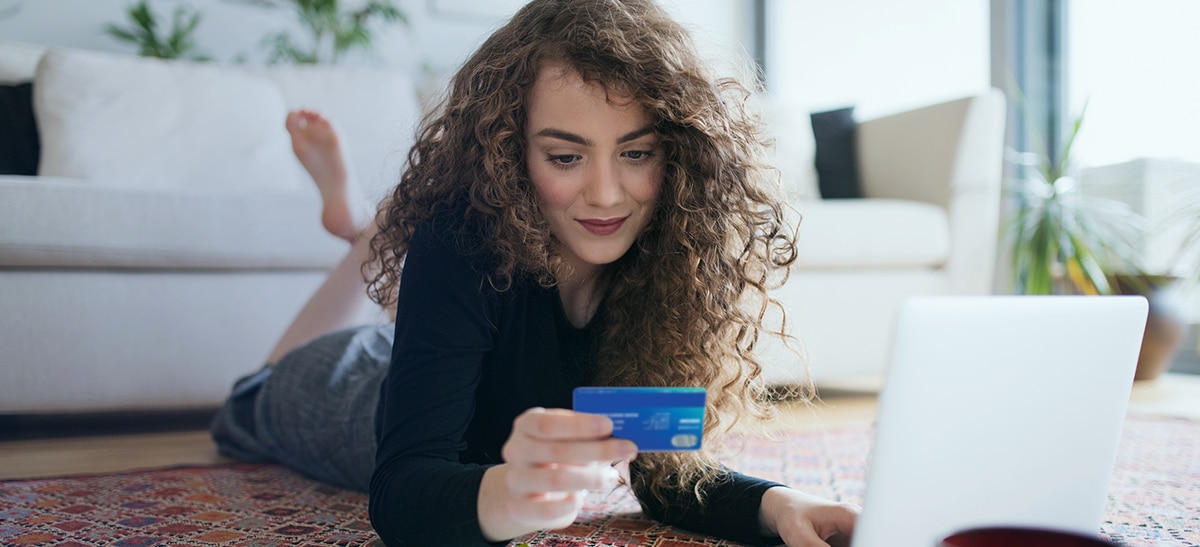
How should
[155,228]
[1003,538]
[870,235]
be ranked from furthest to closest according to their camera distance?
[870,235], [155,228], [1003,538]

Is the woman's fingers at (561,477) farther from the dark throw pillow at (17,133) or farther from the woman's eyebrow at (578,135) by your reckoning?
the dark throw pillow at (17,133)

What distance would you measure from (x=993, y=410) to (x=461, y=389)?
18.7 inches

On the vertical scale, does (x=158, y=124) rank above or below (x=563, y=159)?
above

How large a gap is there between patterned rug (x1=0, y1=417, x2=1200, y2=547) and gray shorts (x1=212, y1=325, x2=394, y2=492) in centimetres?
4

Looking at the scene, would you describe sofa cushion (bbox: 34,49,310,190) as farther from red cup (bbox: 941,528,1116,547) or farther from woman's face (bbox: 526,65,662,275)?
red cup (bbox: 941,528,1116,547)

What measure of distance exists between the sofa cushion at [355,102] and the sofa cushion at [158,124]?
13cm

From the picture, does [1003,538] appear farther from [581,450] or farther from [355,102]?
[355,102]

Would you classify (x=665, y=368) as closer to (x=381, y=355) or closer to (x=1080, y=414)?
(x=1080, y=414)

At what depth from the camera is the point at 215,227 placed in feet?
6.38

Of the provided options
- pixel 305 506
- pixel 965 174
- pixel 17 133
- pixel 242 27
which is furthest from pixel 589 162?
pixel 242 27

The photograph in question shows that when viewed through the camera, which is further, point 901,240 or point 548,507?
point 901,240

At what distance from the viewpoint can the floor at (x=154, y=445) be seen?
1.56m

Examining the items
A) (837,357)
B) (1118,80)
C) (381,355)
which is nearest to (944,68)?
(1118,80)

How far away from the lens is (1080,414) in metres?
0.68
